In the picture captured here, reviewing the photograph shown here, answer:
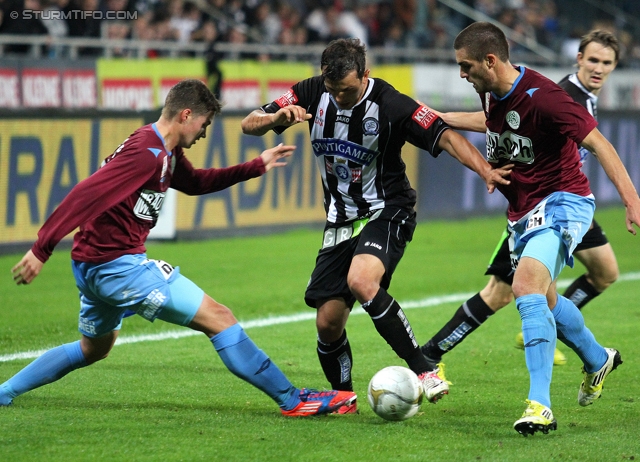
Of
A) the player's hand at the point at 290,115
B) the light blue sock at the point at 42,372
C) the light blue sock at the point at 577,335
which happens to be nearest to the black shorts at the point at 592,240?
the light blue sock at the point at 577,335

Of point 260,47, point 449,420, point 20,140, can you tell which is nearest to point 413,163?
point 260,47

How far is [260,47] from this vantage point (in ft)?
60.2

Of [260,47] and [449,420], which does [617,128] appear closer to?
[260,47]

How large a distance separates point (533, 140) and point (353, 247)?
1171mm

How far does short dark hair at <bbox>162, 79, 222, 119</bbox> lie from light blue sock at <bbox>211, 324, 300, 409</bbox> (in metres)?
1.16

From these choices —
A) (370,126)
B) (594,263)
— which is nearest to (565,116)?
(370,126)

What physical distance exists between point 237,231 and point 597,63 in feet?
24.1

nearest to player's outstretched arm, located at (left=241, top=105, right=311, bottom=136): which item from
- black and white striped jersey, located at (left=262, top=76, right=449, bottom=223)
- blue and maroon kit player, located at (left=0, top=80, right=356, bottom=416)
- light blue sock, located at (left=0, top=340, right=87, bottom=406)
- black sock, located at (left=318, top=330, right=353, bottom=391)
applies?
black and white striped jersey, located at (left=262, top=76, right=449, bottom=223)

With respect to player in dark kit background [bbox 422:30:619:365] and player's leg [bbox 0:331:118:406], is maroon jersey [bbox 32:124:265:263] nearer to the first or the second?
player's leg [bbox 0:331:118:406]

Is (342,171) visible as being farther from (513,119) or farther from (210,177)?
(513,119)

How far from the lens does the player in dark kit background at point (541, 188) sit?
502 cm

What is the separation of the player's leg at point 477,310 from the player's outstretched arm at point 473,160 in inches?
54.7

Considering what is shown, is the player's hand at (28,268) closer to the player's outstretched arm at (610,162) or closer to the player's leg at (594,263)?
the player's outstretched arm at (610,162)

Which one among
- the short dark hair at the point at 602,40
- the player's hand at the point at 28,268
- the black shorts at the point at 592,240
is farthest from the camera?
the black shorts at the point at 592,240
